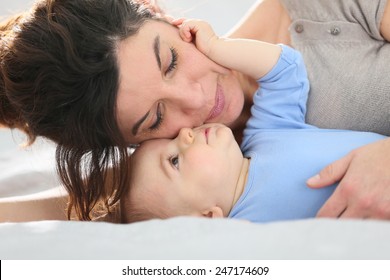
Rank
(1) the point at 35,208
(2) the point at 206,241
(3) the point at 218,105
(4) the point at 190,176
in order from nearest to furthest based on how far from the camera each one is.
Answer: (2) the point at 206,241, (4) the point at 190,176, (3) the point at 218,105, (1) the point at 35,208

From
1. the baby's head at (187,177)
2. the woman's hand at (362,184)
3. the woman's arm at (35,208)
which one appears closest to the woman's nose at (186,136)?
the baby's head at (187,177)

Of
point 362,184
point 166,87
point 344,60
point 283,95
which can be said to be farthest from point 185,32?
point 362,184

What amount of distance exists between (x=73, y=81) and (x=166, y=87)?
0.66 ft

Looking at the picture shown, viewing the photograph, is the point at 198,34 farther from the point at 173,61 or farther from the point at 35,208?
the point at 35,208

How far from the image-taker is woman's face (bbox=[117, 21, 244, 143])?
4.12 ft

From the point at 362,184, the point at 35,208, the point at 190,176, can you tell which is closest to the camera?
the point at 362,184

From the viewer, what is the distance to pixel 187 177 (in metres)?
1.21

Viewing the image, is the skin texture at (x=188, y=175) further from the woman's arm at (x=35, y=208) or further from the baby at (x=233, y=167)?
the woman's arm at (x=35, y=208)

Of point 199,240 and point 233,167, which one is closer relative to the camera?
point 199,240

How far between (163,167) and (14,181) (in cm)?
73

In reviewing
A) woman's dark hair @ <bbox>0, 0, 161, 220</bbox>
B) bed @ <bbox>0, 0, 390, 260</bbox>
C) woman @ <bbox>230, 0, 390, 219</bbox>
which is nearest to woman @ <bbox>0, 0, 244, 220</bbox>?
woman's dark hair @ <bbox>0, 0, 161, 220</bbox>

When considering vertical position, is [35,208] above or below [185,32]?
below

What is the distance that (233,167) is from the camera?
1245mm

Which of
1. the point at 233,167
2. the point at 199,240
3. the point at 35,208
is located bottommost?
the point at 35,208
